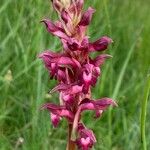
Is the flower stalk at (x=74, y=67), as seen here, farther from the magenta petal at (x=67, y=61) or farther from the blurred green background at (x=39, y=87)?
the blurred green background at (x=39, y=87)

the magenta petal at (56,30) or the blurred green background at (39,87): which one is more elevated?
the magenta petal at (56,30)

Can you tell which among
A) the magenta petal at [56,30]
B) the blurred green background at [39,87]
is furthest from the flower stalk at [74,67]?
the blurred green background at [39,87]

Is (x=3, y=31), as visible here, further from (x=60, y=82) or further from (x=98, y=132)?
(x=60, y=82)

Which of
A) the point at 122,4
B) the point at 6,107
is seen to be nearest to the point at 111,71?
the point at 6,107

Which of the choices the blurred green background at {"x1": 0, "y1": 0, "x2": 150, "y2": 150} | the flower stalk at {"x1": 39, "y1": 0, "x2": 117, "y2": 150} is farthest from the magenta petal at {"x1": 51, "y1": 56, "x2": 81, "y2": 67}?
the blurred green background at {"x1": 0, "y1": 0, "x2": 150, "y2": 150}

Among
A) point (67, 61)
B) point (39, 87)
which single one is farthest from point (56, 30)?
point (39, 87)

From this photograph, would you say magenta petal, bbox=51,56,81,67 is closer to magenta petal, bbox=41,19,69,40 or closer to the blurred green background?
magenta petal, bbox=41,19,69,40

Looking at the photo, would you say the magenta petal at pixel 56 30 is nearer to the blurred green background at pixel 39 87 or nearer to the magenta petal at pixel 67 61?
the magenta petal at pixel 67 61

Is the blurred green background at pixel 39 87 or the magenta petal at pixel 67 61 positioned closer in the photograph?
the magenta petal at pixel 67 61
